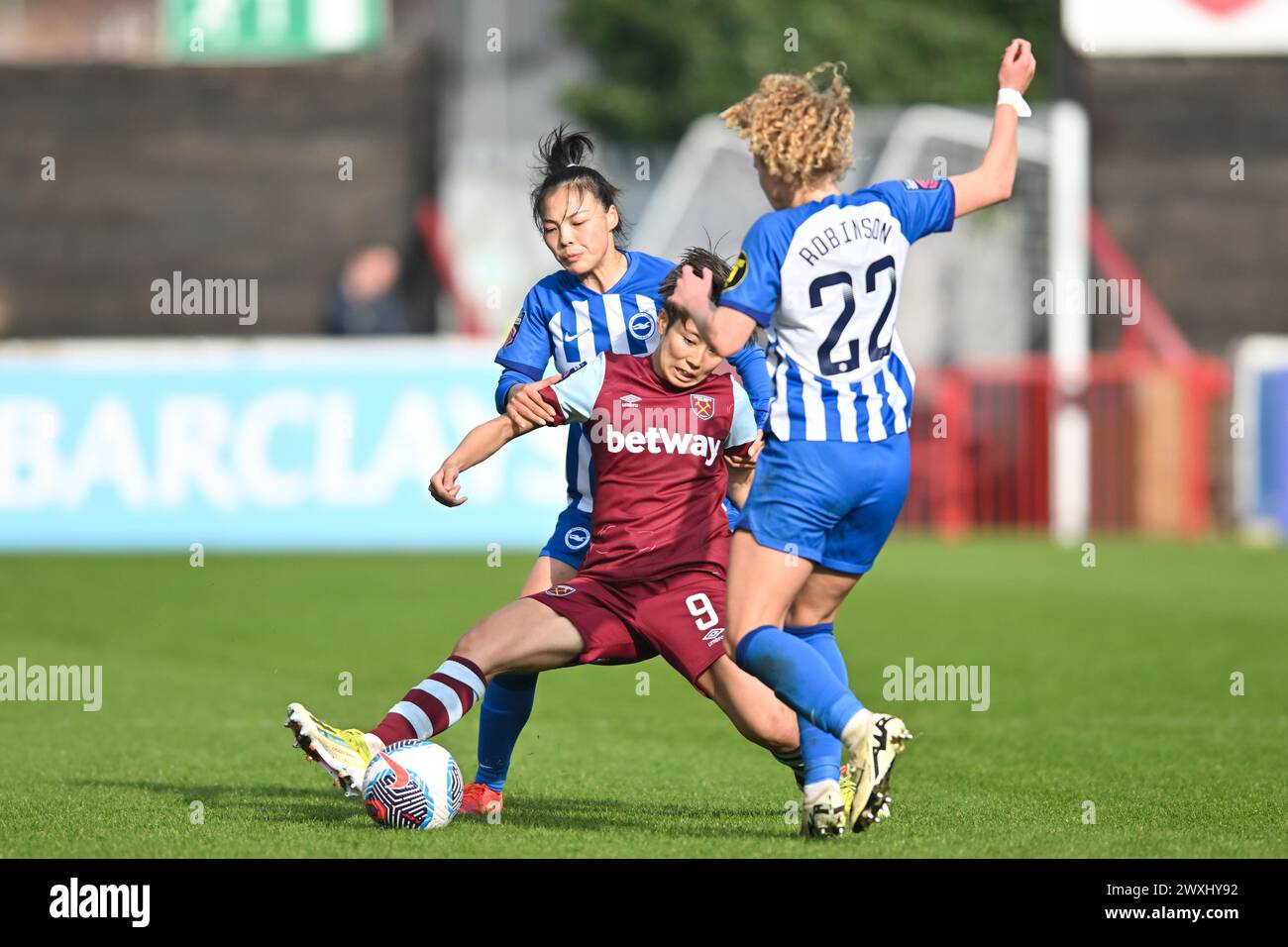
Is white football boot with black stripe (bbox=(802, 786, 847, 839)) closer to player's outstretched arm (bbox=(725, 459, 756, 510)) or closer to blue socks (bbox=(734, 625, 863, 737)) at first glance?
blue socks (bbox=(734, 625, 863, 737))

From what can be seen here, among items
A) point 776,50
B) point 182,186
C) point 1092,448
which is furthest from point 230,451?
point 776,50

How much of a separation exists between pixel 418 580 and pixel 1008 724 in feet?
21.5

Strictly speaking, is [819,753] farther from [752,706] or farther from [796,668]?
[796,668]

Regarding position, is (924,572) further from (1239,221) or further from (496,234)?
(496,234)

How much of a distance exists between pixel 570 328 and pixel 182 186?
18.1 meters

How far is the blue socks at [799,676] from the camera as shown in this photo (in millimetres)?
5621

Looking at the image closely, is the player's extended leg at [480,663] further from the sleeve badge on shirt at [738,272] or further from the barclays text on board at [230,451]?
the barclays text on board at [230,451]

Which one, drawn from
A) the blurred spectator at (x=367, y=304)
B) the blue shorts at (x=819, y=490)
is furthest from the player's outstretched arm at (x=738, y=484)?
the blurred spectator at (x=367, y=304)

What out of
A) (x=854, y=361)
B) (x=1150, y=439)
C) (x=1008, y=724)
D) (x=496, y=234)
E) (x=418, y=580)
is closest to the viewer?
(x=854, y=361)

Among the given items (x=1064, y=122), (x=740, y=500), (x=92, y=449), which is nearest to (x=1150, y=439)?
(x=1064, y=122)

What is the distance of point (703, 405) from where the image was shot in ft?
20.2

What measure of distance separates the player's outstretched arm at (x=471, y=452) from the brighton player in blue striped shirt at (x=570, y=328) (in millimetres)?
309

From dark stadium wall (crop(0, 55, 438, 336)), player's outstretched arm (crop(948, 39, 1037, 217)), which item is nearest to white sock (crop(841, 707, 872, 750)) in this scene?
player's outstretched arm (crop(948, 39, 1037, 217))

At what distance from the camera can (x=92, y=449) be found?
16.4 metres
